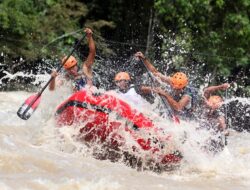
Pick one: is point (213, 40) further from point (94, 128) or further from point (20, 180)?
point (20, 180)

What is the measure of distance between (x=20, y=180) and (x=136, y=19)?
588 inches

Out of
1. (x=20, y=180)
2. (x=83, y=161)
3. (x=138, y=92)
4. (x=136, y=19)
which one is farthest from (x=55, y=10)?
(x=20, y=180)

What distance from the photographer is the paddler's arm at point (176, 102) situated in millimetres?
8148

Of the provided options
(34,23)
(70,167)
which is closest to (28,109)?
(70,167)

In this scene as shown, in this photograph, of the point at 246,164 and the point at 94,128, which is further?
the point at 246,164

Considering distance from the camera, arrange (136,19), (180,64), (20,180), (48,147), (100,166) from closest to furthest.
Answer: (20,180) < (100,166) < (48,147) < (180,64) < (136,19)

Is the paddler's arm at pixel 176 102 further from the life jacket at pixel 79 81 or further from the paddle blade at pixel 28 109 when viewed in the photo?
the paddle blade at pixel 28 109

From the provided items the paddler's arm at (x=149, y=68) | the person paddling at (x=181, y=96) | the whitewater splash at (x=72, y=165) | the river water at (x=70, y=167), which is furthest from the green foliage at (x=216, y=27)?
the person paddling at (x=181, y=96)

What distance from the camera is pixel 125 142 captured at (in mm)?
7848

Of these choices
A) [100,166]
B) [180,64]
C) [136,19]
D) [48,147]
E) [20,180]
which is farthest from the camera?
[136,19]

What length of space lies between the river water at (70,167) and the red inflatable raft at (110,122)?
24cm

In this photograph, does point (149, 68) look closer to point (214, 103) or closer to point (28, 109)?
point (214, 103)

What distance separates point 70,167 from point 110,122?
964 millimetres

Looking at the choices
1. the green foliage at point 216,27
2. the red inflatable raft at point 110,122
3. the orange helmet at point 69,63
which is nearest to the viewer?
the red inflatable raft at point 110,122
